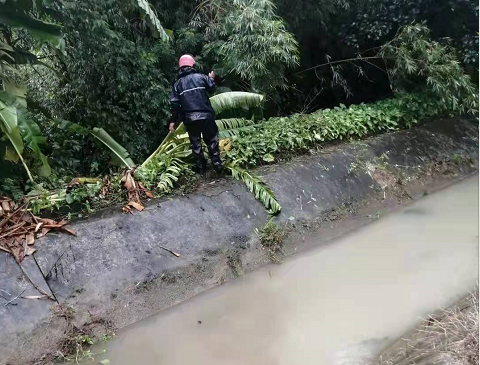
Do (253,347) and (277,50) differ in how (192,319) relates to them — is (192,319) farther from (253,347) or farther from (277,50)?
(277,50)

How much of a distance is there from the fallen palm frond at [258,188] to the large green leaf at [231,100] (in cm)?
125

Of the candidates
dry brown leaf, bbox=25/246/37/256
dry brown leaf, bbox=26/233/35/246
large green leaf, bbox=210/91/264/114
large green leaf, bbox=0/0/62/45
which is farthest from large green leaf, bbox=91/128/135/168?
dry brown leaf, bbox=25/246/37/256

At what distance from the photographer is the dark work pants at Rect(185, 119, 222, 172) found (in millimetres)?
6332

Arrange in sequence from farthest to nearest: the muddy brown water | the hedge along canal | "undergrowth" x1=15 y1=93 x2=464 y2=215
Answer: "undergrowth" x1=15 y1=93 x2=464 y2=215, the hedge along canal, the muddy brown water

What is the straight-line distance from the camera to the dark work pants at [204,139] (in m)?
6.33

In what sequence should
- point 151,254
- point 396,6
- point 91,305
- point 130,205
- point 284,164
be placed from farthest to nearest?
point 396,6 → point 284,164 → point 130,205 → point 151,254 → point 91,305

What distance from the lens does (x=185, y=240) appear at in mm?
5617

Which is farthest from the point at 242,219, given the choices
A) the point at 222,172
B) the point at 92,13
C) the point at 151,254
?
the point at 92,13

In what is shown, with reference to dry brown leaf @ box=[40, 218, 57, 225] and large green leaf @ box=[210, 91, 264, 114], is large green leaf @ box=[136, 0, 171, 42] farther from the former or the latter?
dry brown leaf @ box=[40, 218, 57, 225]

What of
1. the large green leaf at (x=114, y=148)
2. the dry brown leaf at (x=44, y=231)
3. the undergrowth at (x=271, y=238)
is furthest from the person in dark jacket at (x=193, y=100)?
the dry brown leaf at (x=44, y=231)

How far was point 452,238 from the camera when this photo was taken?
249 inches

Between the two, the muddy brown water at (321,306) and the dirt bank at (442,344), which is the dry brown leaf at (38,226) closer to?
the muddy brown water at (321,306)

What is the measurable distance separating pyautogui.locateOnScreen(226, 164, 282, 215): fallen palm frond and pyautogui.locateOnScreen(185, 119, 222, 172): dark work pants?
0.88 feet

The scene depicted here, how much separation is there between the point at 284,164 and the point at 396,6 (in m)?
5.33
